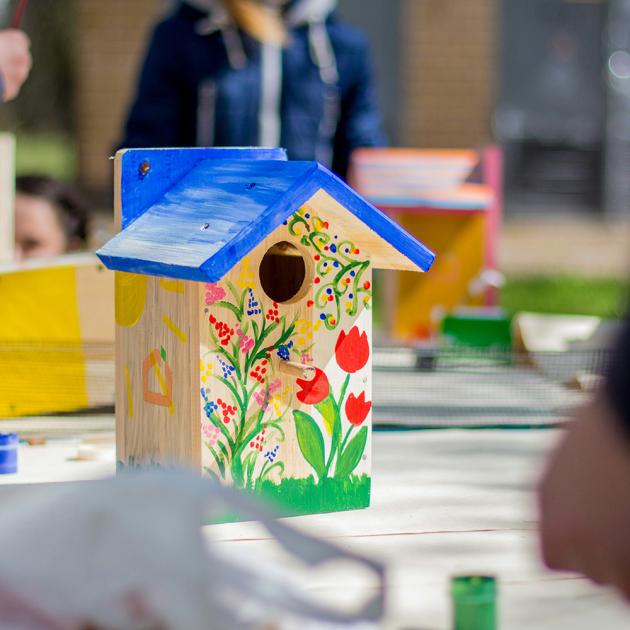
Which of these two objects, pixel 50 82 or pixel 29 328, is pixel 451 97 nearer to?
pixel 50 82

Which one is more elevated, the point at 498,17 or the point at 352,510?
the point at 498,17

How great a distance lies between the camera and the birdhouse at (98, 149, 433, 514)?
2.54 meters

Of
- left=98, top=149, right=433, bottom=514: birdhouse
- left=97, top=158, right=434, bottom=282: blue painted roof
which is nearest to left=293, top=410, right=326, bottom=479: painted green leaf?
left=98, top=149, right=433, bottom=514: birdhouse

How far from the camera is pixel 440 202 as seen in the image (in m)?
5.61

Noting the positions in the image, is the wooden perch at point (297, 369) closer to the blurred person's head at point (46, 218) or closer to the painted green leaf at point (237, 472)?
the painted green leaf at point (237, 472)

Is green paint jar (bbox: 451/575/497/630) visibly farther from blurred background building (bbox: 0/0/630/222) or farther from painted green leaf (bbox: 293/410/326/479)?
blurred background building (bbox: 0/0/630/222)

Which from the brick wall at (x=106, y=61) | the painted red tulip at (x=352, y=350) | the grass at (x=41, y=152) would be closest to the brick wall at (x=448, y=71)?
the brick wall at (x=106, y=61)

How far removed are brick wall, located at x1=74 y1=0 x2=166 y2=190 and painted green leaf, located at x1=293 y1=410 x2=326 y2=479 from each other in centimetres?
609

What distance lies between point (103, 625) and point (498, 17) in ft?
26.4

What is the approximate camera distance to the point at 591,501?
49.3 inches

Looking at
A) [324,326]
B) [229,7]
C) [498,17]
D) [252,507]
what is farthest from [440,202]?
[252,507]

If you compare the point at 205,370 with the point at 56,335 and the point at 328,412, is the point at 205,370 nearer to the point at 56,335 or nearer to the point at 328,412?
the point at 328,412

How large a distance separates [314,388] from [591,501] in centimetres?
146

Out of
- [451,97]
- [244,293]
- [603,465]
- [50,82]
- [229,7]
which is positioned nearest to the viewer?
[603,465]
